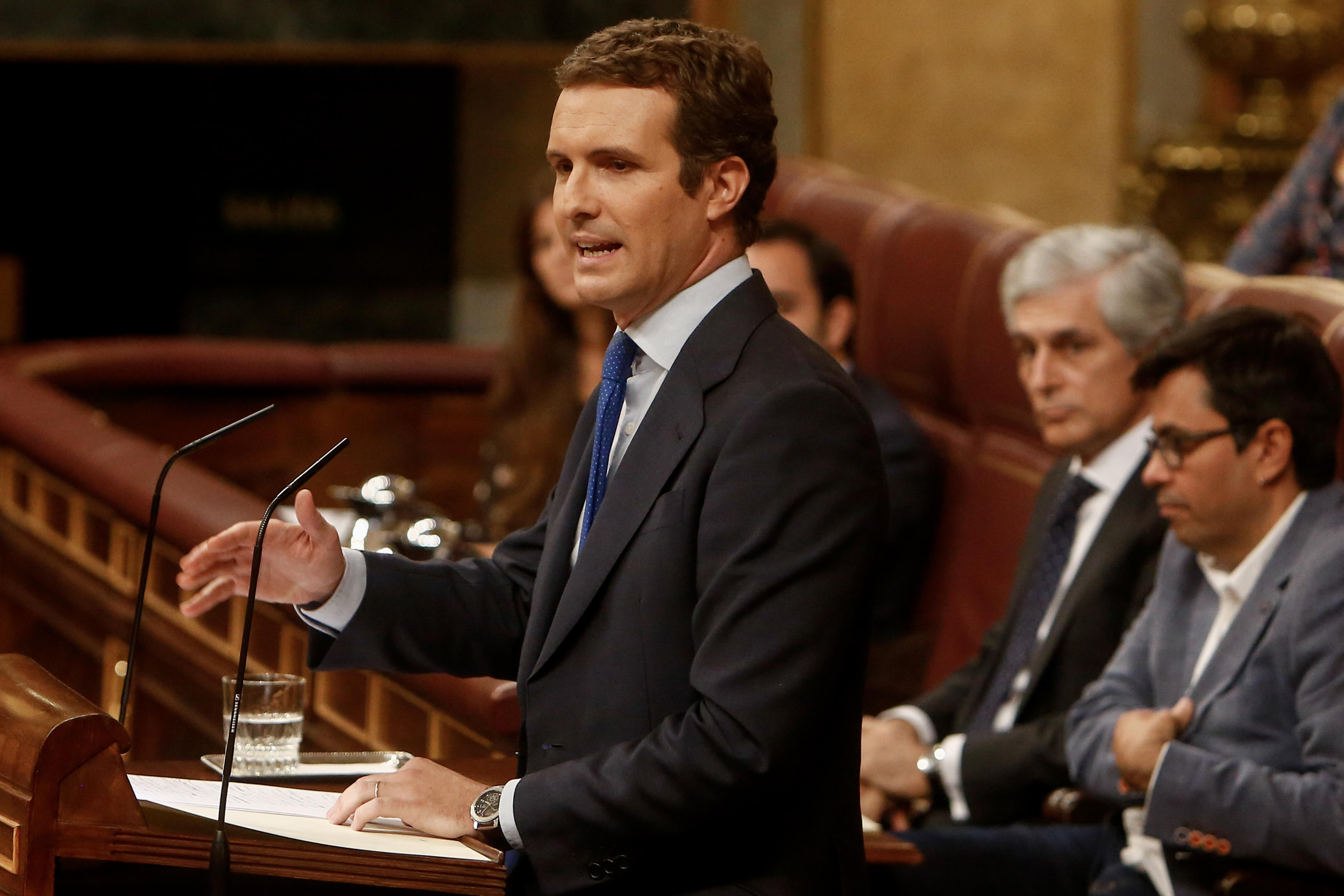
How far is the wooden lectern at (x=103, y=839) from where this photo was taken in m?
1.44

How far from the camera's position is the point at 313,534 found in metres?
1.69

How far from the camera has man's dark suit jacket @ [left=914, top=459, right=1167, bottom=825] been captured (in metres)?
2.62

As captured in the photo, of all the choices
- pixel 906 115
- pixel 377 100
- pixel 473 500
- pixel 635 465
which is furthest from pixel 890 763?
pixel 377 100

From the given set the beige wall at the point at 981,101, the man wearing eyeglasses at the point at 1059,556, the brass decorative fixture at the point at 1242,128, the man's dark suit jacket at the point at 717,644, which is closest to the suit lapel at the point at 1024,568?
the man wearing eyeglasses at the point at 1059,556

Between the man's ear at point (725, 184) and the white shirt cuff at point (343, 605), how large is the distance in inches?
19.0

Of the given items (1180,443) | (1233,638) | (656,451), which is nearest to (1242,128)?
(1180,443)

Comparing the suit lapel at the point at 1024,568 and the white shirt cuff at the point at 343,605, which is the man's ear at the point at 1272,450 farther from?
the white shirt cuff at the point at 343,605

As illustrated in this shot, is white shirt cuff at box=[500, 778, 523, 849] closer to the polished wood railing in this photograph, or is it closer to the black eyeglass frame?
the polished wood railing

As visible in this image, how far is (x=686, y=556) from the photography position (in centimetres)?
150

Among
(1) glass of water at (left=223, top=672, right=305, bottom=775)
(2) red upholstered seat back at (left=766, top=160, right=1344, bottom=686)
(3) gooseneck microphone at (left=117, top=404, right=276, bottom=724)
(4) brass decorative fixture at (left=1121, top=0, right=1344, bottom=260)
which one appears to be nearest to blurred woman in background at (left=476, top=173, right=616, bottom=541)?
(2) red upholstered seat back at (left=766, top=160, right=1344, bottom=686)

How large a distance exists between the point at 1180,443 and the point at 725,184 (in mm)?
935

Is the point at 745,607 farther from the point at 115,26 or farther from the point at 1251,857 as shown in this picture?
the point at 115,26

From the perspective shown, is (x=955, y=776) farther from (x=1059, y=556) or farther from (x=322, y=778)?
(x=322, y=778)

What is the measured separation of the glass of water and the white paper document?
13 cm
